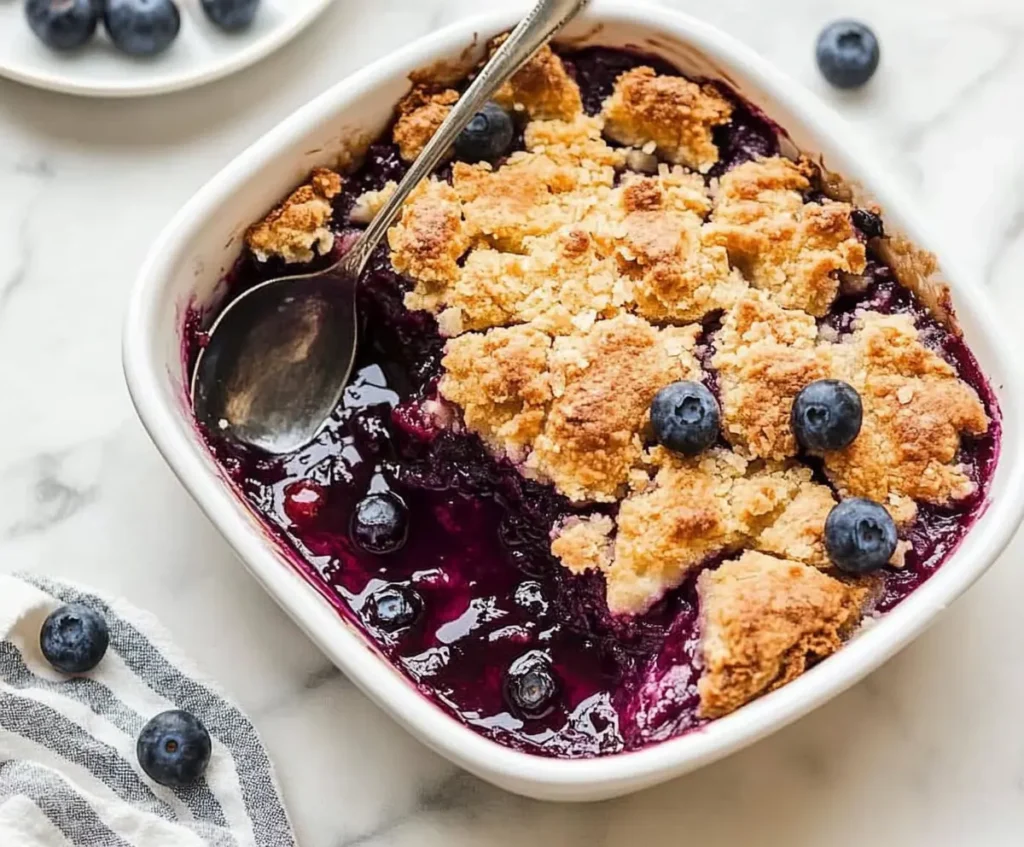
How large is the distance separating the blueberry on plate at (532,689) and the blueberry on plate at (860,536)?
1.52 feet

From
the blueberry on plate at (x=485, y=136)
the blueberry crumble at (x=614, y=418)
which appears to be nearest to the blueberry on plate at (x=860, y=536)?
the blueberry crumble at (x=614, y=418)

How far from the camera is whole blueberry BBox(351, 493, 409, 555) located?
7.67 ft

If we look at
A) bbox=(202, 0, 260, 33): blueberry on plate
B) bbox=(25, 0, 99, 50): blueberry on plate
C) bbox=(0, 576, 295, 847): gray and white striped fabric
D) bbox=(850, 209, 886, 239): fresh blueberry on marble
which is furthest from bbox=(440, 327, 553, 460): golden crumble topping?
bbox=(25, 0, 99, 50): blueberry on plate

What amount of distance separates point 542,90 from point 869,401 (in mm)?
693

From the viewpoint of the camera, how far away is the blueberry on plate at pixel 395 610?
2312mm

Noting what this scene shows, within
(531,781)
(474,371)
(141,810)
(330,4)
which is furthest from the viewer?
(330,4)

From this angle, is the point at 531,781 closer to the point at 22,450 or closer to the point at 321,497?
the point at 321,497

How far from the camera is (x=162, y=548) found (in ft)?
8.29

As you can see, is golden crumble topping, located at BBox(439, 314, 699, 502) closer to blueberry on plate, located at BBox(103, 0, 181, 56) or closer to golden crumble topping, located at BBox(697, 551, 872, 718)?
golden crumble topping, located at BBox(697, 551, 872, 718)

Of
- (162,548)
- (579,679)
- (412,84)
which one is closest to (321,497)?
Answer: (162,548)

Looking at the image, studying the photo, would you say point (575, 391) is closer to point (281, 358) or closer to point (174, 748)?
point (281, 358)

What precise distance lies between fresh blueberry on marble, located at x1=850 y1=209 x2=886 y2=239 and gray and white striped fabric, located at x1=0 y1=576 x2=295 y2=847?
1232 mm

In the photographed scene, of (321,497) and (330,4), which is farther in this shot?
(330,4)

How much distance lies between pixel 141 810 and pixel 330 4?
1.40m
